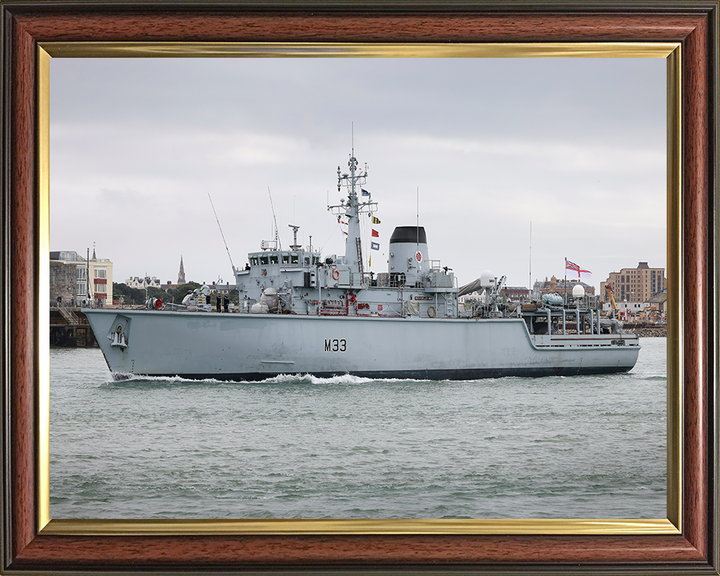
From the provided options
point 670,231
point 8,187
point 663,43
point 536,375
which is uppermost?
point 663,43

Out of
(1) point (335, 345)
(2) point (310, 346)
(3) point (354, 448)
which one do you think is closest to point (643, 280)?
(3) point (354, 448)

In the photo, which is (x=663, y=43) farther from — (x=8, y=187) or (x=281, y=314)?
(x=281, y=314)

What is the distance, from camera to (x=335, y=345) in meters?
24.7

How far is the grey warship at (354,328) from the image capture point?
23.0m

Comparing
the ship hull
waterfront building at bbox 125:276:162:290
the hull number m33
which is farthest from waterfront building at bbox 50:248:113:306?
the hull number m33

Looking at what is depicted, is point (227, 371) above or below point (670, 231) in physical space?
below

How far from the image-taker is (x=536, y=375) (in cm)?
2934

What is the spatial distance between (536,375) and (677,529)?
2621 cm

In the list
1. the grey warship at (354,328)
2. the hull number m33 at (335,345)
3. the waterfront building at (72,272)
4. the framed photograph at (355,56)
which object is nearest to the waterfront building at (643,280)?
the framed photograph at (355,56)

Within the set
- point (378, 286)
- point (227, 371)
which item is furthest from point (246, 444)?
point (378, 286)

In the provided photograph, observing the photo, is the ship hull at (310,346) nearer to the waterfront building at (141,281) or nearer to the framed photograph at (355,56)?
the waterfront building at (141,281)

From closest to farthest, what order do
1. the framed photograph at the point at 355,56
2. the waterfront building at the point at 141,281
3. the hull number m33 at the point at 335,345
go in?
the framed photograph at the point at 355,56 → the waterfront building at the point at 141,281 → the hull number m33 at the point at 335,345

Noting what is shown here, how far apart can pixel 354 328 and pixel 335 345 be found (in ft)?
3.36

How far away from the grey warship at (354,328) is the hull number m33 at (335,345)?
4 cm
